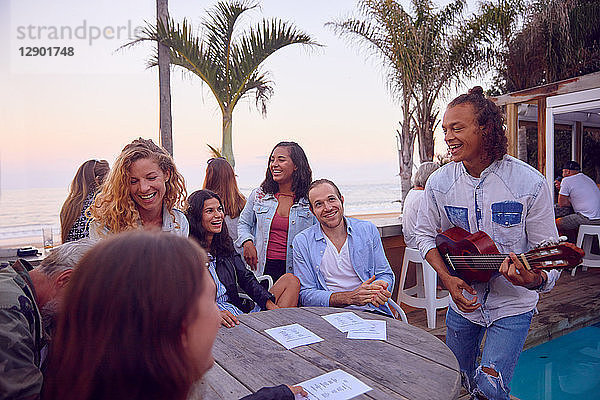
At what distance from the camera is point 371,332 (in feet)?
6.31

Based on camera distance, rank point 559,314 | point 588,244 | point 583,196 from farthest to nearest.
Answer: point 588,244, point 583,196, point 559,314

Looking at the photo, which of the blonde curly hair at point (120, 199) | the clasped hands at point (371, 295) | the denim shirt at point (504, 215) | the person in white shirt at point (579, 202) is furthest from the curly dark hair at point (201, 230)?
the person in white shirt at point (579, 202)

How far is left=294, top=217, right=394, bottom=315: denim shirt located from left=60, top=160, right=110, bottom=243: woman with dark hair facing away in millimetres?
1572

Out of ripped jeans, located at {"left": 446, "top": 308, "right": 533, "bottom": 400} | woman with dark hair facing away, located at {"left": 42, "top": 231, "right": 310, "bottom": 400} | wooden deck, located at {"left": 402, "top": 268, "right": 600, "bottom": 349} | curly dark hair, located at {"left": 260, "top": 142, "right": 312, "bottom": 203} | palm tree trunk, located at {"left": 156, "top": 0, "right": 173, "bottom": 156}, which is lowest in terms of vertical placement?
wooden deck, located at {"left": 402, "top": 268, "right": 600, "bottom": 349}

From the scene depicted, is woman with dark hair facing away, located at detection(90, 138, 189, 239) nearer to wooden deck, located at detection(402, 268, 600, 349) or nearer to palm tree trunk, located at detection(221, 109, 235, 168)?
wooden deck, located at detection(402, 268, 600, 349)

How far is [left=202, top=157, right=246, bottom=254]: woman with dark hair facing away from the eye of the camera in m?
3.75

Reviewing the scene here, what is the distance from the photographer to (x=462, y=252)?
2021 mm

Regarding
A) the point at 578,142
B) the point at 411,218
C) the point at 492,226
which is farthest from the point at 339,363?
the point at 578,142

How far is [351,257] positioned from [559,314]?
301 cm

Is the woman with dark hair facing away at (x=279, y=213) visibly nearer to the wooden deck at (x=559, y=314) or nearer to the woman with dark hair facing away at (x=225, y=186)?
the woman with dark hair facing away at (x=225, y=186)

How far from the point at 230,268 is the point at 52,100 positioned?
67.6ft

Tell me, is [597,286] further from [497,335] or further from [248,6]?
[248,6]

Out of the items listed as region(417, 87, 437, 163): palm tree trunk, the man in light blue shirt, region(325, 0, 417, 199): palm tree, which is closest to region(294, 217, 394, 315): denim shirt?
the man in light blue shirt

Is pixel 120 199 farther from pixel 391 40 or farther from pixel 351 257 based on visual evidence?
pixel 391 40
